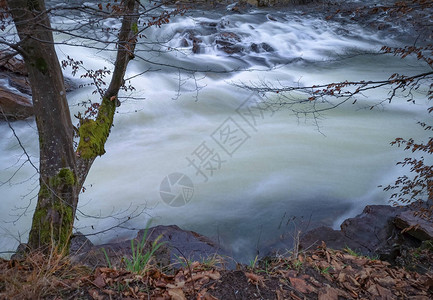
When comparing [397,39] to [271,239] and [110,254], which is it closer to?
[271,239]

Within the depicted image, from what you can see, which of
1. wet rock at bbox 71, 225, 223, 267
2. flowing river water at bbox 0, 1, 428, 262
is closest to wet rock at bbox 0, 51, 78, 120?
flowing river water at bbox 0, 1, 428, 262

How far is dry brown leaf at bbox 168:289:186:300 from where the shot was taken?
2258 millimetres

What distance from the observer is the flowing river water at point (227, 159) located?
6.11 meters

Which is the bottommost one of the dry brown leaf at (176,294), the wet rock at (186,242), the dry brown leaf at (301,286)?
the wet rock at (186,242)

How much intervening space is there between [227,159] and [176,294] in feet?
18.9

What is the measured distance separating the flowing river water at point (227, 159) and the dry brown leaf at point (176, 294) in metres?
2.36

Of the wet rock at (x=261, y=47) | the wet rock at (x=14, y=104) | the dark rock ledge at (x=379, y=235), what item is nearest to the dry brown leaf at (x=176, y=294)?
the dark rock ledge at (x=379, y=235)

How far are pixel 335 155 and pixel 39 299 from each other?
7227 millimetres

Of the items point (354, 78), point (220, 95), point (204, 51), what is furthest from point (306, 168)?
point (204, 51)

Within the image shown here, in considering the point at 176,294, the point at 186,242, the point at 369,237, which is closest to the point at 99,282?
the point at 176,294

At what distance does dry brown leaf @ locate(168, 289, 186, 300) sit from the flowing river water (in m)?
2.36

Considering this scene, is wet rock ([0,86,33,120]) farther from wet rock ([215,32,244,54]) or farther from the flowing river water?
wet rock ([215,32,244,54])

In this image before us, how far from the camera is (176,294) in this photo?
7.50 ft

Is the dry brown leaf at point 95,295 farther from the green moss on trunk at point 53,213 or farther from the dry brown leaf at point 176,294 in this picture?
the green moss on trunk at point 53,213
